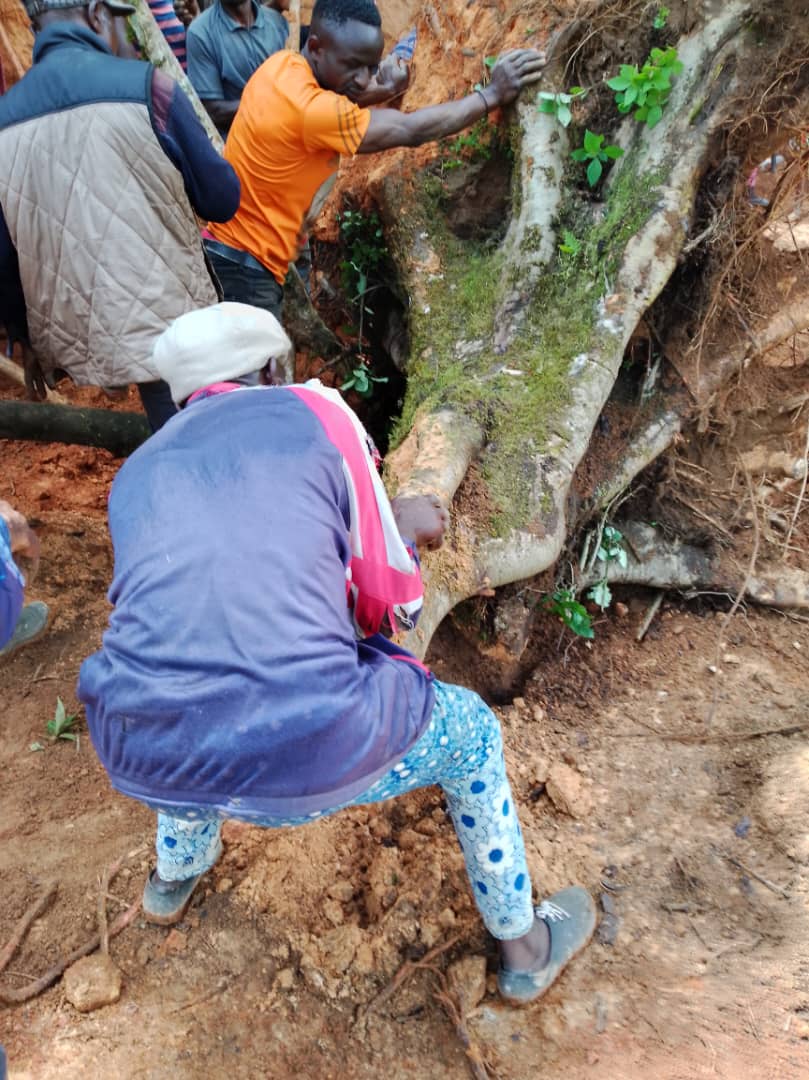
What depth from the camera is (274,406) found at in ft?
4.54

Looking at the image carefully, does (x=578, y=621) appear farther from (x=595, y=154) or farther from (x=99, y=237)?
(x=99, y=237)

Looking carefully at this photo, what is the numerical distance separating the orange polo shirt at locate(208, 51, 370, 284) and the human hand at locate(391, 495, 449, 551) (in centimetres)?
151

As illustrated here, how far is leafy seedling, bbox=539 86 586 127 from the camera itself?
294 centimetres

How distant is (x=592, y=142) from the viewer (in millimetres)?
2939

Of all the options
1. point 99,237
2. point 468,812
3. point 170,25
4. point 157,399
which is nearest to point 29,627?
point 157,399

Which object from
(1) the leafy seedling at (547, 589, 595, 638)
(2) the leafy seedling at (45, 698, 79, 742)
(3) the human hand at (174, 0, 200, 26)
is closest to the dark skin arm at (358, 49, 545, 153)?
(1) the leafy seedling at (547, 589, 595, 638)

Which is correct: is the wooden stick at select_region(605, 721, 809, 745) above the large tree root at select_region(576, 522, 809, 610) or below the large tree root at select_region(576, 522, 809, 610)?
below

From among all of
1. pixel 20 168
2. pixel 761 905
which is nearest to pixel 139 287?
pixel 20 168

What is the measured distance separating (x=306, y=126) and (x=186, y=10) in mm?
3580

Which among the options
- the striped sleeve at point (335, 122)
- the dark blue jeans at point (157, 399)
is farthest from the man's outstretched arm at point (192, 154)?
the dark blue jeans at point (157, 399)

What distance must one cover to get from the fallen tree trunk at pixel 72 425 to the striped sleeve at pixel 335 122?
1527 mm

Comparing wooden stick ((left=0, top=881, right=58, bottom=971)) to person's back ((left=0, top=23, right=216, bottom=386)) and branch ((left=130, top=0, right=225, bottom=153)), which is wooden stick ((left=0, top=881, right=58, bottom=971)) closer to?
person's back ((left=0, top=23, right=216, bottom=386))

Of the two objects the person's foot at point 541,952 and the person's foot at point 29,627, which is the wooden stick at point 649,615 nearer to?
the person's foot at point 541,952

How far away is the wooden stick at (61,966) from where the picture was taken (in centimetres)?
184
